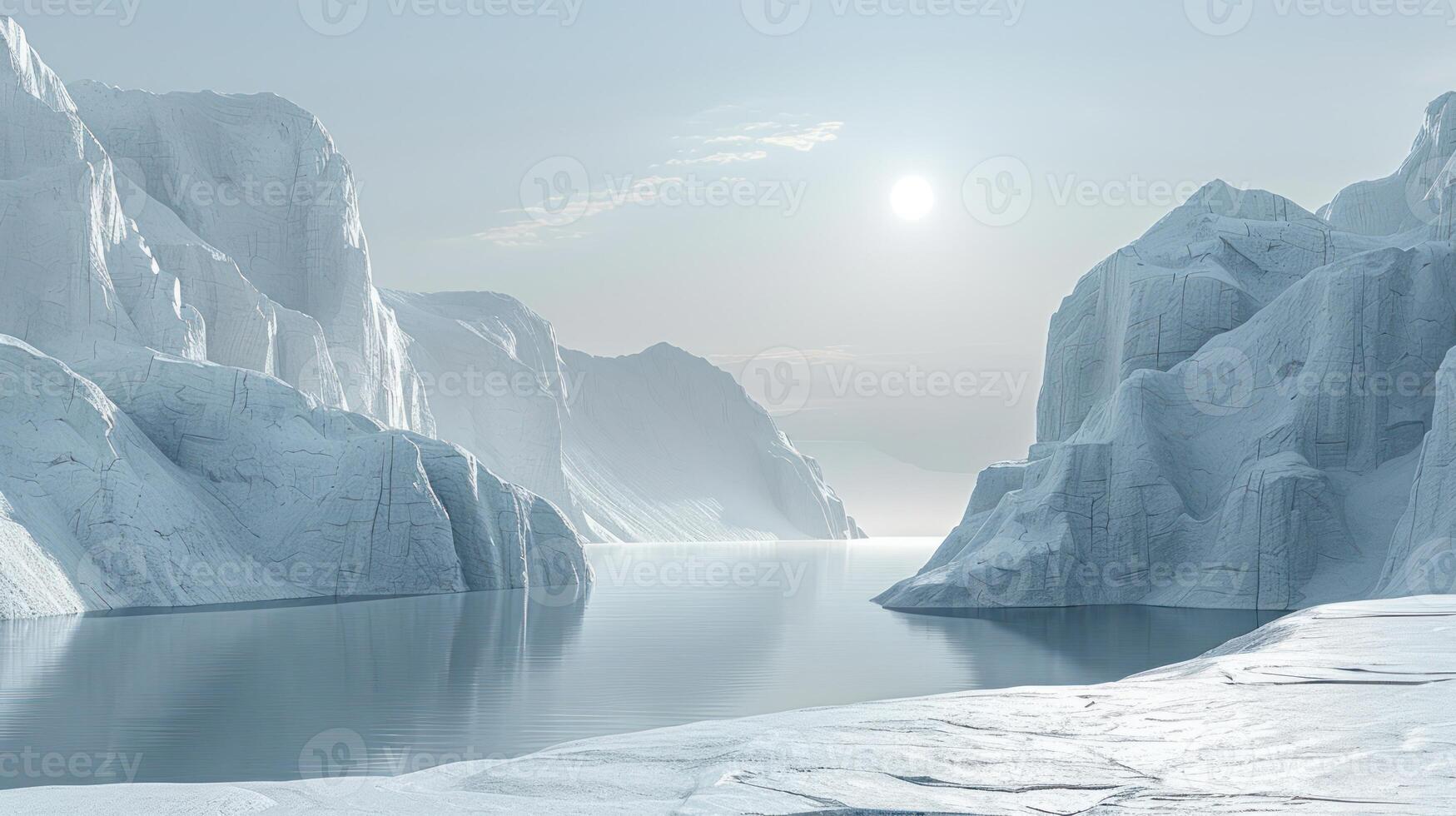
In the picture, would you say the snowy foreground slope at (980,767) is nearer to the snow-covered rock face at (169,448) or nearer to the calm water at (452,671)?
the calm water at (452,671)

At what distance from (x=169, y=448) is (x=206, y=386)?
2.53 metres

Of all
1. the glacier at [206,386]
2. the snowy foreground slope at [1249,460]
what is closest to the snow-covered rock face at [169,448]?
the glacier at [206,386]

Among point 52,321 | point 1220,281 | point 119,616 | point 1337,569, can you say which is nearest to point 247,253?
point 52,321

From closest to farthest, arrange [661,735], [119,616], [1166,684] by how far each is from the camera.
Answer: [661,735]
[1166,684]
[119,616]

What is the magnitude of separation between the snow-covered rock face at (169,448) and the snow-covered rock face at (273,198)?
259 inches

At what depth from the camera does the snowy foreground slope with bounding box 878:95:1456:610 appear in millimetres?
36031

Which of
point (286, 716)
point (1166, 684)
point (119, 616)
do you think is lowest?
point (119, 616)

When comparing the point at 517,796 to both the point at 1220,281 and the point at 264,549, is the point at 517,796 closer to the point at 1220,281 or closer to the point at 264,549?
the point at 264,549

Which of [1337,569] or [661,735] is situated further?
[1337,569]

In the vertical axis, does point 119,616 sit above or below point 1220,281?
below

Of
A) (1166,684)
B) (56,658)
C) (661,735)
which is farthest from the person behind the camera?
(56,658)

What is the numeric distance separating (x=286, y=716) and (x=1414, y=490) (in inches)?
1144

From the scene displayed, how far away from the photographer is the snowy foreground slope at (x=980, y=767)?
267 inches

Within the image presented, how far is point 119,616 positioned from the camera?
31141mm
